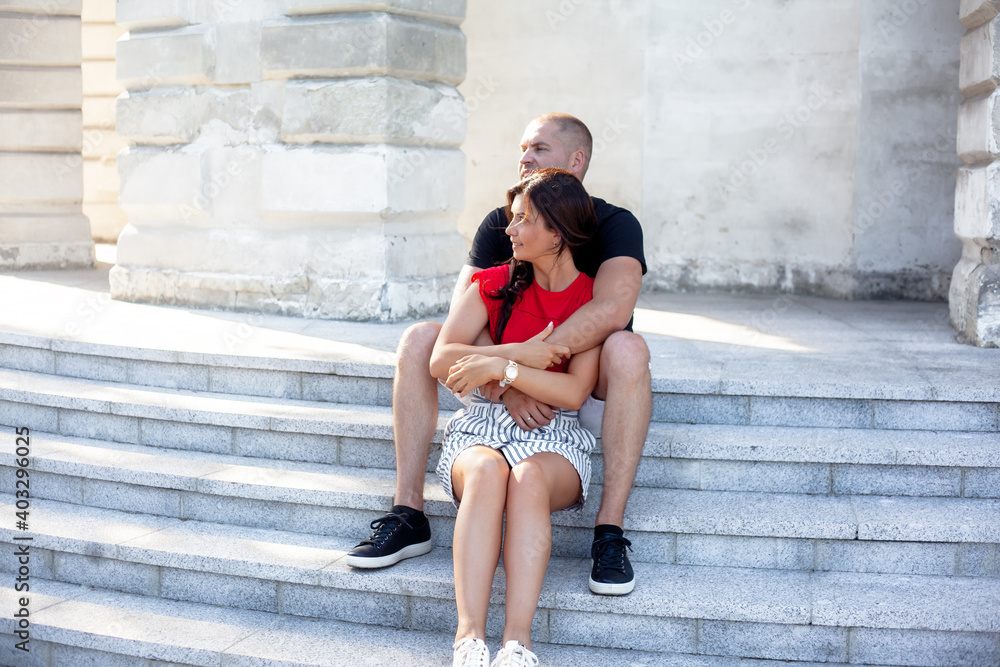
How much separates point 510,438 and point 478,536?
404mm

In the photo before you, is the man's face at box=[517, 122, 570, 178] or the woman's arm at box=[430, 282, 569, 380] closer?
the woman's arm at box=[430, 282, 569, 380]

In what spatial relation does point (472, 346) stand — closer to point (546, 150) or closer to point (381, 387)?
point (546, 150)

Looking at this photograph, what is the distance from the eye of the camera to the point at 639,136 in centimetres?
743

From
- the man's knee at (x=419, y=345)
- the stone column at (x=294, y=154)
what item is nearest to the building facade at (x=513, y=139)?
the stone column at (x=294, y=154)

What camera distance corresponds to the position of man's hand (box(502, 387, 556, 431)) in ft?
10.6

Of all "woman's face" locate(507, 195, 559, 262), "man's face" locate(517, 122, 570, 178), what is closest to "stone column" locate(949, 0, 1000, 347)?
"man's face" locate(517, 122, 570, 178)

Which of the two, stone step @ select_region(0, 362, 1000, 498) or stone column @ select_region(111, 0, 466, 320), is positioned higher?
stone column @ select_region(111, 0, 466, 320)

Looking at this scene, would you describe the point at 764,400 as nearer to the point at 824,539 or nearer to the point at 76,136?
the point at 824,539

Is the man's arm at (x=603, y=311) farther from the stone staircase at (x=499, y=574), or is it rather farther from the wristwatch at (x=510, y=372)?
the stone staircase at (x=499, y=574)

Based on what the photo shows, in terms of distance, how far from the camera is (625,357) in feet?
10.7

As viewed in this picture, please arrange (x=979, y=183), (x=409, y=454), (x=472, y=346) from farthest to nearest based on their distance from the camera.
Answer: (x=979, y=183)
(x=409, y=454)
(x=472, y=346)

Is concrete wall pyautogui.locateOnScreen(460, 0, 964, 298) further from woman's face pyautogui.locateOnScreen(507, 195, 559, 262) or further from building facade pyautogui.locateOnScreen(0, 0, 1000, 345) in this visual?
woman's face pyautogui.locateOnScreen(507, 195, 559, 262)

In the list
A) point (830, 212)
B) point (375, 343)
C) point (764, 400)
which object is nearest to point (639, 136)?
point (830, 212)

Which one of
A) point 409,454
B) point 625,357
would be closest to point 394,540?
point 409,454
